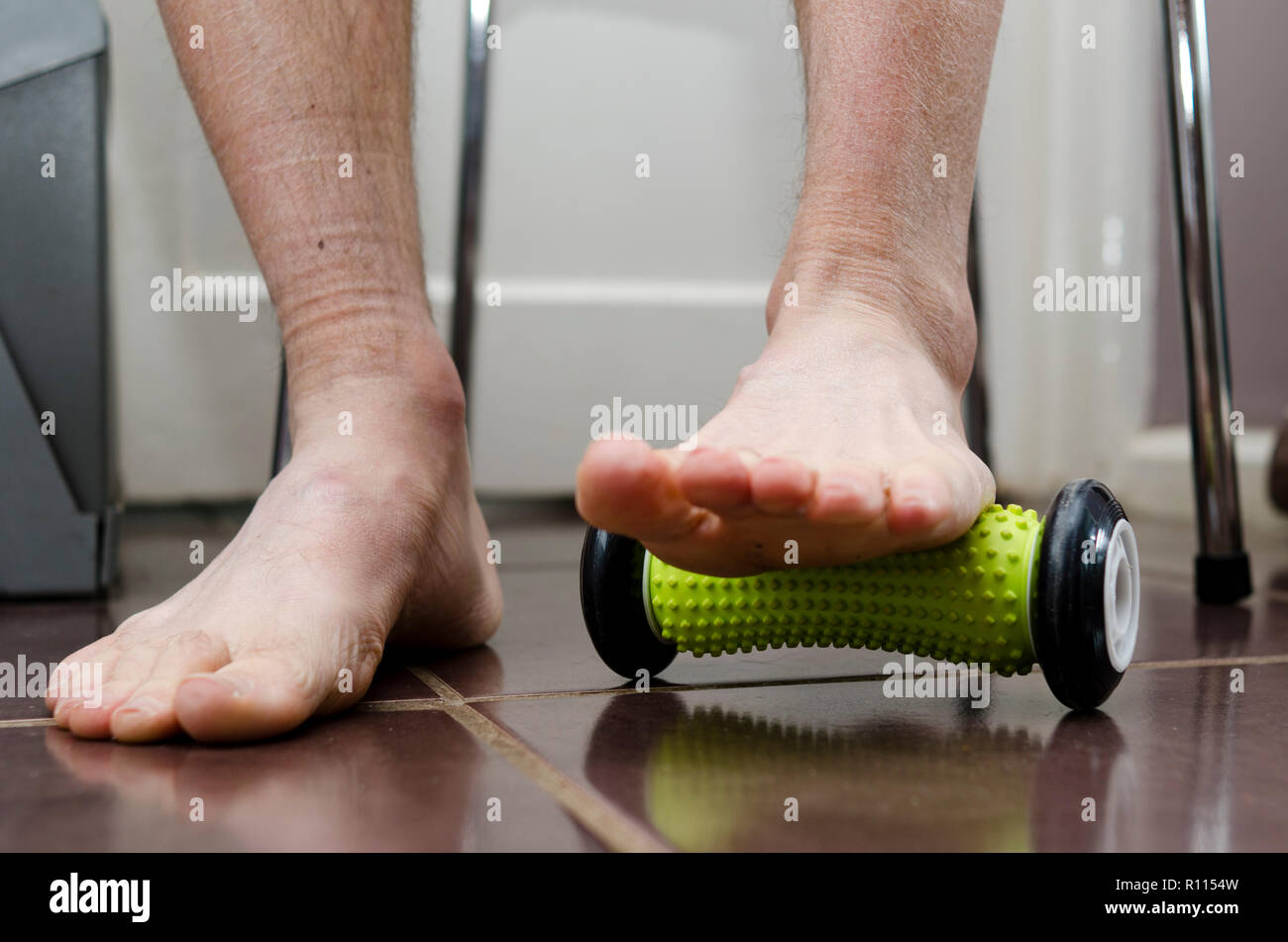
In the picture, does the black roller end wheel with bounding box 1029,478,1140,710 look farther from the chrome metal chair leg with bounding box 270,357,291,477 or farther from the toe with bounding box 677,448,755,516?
the chrome metal chair leg with bounding box 270,357,291,477

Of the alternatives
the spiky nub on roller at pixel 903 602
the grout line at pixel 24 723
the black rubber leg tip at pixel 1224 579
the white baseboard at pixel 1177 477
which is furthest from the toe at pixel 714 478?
the white baseboard at pixel 1177 477

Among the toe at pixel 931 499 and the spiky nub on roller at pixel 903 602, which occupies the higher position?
the toe at pixel 931 499

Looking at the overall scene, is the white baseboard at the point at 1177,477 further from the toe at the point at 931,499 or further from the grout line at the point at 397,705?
the grout line at the point at 397,705

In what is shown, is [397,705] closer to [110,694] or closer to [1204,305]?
[110,694]

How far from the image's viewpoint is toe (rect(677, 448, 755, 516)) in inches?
19.4

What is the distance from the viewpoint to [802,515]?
20.2 inches

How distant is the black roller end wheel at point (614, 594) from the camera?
0.64 m

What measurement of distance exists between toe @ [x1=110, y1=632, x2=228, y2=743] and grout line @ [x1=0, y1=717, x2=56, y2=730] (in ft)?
0.23

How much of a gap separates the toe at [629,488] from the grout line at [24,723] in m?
0.31

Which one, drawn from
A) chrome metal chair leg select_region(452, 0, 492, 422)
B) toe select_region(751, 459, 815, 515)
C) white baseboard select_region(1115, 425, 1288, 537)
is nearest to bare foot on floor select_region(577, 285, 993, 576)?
toe select_region(751, 459, 815, 515)

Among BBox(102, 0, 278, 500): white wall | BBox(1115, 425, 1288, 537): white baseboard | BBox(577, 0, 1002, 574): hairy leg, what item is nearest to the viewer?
BBox(577, 0, 1002, 574): hairy leg

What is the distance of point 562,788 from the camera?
18.9 inches

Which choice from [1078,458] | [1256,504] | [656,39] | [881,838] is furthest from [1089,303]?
[881,838]
